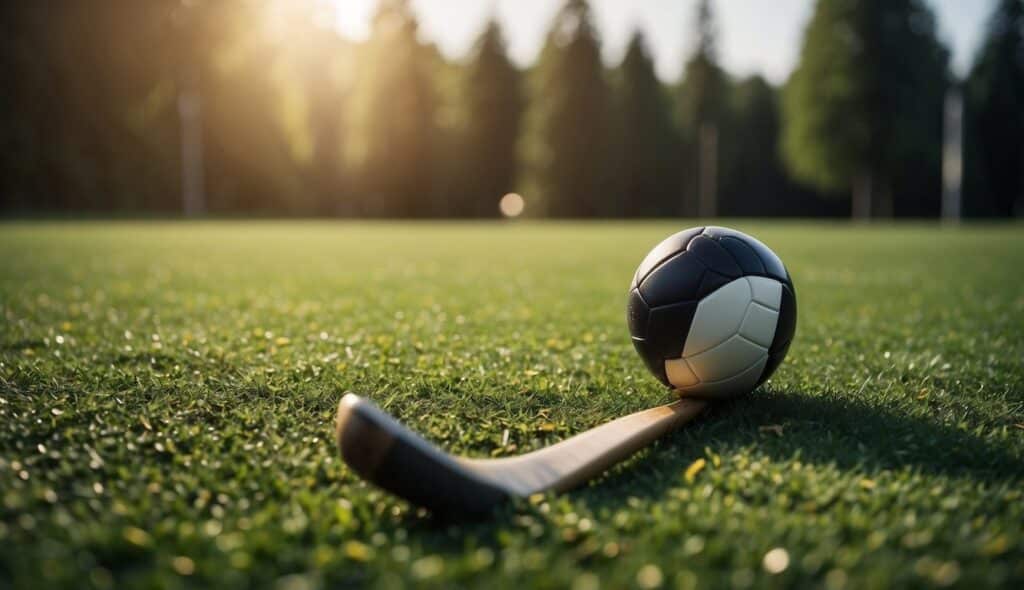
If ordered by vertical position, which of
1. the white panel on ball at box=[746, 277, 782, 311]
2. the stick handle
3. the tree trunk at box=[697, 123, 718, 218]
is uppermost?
the tree trunk at box=[697, 123, 718, 218]

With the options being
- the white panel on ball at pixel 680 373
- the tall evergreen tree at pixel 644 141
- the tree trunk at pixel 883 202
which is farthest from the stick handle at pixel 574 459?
the tall evergreen tree at pixel 644 141

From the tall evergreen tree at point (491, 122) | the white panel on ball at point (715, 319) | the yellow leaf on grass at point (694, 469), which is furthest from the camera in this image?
the tall evergreen tree at point (491, 122)

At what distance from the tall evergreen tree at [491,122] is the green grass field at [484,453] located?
51.5m

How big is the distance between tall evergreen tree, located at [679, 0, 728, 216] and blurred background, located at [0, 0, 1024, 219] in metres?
Result: 0.17

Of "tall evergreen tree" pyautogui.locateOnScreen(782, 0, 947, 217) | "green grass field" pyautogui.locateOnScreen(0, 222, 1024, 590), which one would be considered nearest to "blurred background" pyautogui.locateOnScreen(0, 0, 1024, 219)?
"tall evergreen tree" pyautogui.locateOnScreen(782, 0, 947, 217)

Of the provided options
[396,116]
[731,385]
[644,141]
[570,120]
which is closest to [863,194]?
[644,141]

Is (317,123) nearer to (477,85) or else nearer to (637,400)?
(477,85)

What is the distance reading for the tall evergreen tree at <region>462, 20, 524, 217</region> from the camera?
54.6 meters

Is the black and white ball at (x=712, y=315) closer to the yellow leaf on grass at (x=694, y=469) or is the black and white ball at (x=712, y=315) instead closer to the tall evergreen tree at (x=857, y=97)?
the yellow leaf on grass at (x=694, y=469)

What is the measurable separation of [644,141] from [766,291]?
5670 centimetres

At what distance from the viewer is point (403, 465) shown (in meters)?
1.95

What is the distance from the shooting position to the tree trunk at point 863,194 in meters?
44.8

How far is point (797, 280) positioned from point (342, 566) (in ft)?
26.2

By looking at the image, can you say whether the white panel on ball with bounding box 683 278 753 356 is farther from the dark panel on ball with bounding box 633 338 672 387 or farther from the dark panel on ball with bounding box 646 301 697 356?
the dark panel on ball with bounding box 633 338 672 387
